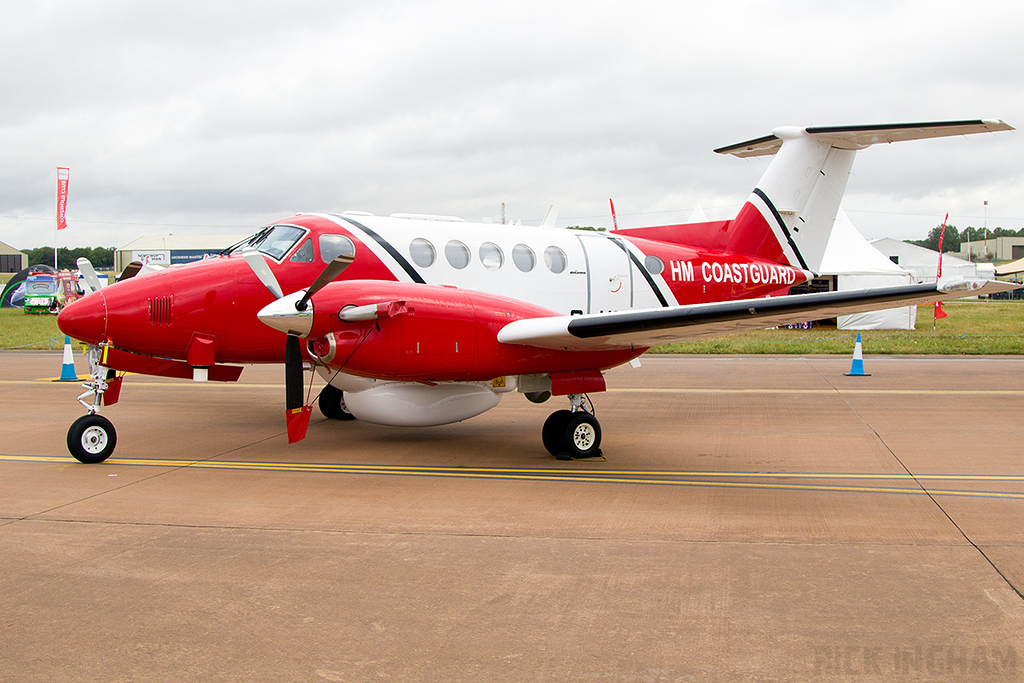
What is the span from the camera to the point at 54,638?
4.23m

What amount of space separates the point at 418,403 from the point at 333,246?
249 cm

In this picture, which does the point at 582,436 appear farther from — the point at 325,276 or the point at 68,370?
the point at 68,370

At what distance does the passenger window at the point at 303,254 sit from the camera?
9977 millimetres

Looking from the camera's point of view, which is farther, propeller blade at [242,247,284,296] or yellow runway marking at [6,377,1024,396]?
yellow runway marking at [6,377,1024,396]

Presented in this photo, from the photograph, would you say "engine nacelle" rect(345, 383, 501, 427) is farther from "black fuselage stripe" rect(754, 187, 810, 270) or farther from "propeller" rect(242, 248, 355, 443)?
"black fuselage stripe" rect(754, 187, 810, 270)

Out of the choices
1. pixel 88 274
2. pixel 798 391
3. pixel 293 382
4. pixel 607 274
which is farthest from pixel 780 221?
pixel 88 274

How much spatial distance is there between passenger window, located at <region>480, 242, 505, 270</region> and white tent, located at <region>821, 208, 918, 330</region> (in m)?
20.7

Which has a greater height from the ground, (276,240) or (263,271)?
(276,240)

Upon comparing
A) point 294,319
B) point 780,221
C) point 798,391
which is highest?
point 780,221

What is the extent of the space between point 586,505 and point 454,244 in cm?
481

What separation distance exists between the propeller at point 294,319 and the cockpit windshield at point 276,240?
0.84m

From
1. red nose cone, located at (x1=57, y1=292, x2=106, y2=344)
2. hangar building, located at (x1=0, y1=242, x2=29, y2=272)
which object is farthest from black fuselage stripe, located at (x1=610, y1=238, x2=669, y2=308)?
hangar building, located at (x1=0, y1=242, x2=29, y2=272)

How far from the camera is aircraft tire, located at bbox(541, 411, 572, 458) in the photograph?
924 centimetres

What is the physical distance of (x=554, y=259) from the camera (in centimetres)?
1152
